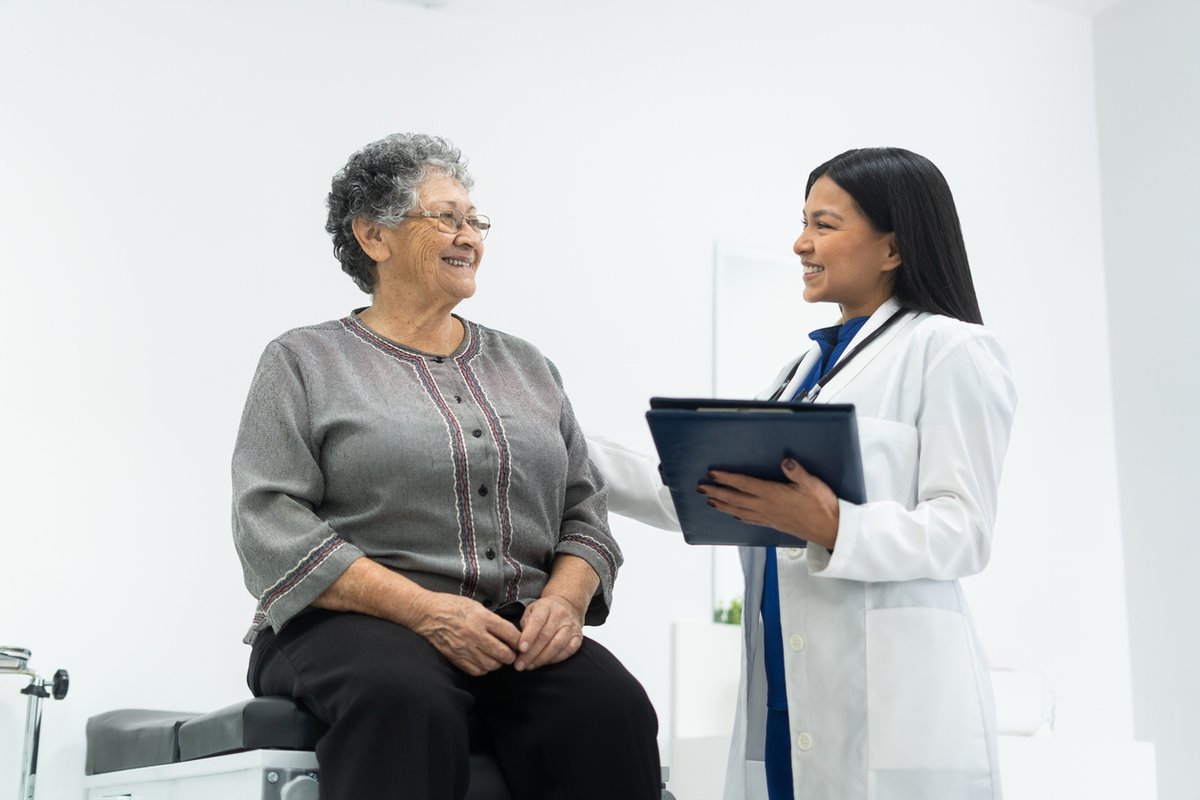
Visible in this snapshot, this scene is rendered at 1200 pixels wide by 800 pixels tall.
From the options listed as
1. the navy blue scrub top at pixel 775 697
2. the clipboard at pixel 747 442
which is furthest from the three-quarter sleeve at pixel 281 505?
the navy blue scrub top at pixel 775 697

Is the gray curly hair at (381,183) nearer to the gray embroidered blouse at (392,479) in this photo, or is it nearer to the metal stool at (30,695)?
the gray embroidered blouse at (392,479)

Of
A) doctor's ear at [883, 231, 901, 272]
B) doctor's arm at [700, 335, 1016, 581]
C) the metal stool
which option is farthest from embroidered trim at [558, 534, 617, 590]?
the metal stool

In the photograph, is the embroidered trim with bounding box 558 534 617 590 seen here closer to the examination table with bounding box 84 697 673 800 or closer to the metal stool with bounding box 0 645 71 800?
the examination table with bounding box 84 697 673 800

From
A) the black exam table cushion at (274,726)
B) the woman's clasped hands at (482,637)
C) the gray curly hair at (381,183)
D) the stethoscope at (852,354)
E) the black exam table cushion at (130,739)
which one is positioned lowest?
the black exam table cushion at (130,739)

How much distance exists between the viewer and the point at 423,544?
1.74 meters

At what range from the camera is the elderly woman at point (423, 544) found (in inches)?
60.9

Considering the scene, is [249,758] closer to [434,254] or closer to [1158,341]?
[434,254]

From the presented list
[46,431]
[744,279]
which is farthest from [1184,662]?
[46,431]

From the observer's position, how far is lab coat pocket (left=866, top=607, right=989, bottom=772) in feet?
5.24

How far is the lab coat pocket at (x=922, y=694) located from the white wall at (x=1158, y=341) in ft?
8.78

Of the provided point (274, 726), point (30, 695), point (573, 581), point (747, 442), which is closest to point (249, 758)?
point (274, 726)

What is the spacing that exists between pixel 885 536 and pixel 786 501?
127 mm

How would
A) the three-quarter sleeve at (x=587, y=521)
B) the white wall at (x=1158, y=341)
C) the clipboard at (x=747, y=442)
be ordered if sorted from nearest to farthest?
the clipboard at (x=747, y=442) < the three-quarter sleeve at (x=587, y=521) < the white wall at (x=1158, y=341)

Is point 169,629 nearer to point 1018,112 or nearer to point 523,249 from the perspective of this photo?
point 523,249
